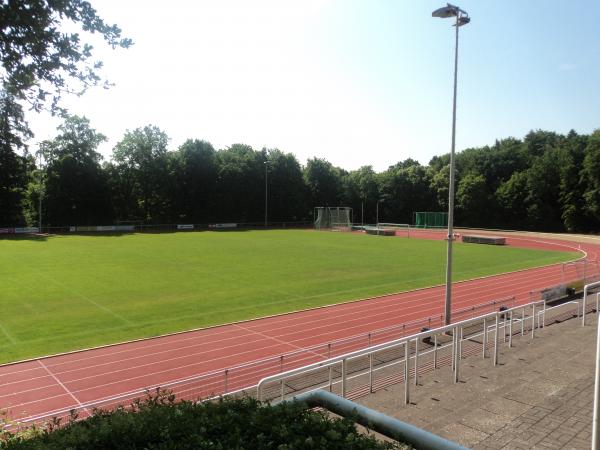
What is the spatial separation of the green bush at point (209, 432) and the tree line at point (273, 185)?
200 feet

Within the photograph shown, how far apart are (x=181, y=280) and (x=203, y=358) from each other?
515 inches

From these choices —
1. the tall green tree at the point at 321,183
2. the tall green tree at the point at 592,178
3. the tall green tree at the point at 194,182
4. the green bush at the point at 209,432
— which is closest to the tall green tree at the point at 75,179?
the tall green tree at the point at 194,182

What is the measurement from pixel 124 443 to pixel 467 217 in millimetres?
80218

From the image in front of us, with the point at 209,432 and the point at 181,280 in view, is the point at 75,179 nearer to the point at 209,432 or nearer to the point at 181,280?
the point at 181,280

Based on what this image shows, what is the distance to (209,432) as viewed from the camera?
382 centimetres

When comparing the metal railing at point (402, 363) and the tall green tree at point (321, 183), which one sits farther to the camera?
the tall green tree at point (321, 183)

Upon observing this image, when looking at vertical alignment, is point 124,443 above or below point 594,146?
below

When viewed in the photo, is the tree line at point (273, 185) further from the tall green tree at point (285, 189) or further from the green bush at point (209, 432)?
the green bush at point (209, 432)

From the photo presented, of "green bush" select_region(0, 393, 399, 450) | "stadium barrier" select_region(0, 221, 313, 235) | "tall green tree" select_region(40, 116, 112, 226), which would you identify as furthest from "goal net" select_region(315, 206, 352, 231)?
"green bush" select_region(0, 393, 399, 450)

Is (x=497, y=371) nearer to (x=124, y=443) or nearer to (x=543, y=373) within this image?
(x=543, y=373)

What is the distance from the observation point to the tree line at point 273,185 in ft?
215

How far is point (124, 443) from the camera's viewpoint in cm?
366

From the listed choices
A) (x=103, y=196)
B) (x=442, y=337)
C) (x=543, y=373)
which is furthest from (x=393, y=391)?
(x=103, y=196)

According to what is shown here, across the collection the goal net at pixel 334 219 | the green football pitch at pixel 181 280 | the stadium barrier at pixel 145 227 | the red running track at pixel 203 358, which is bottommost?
the red running track at pixel 203 358
